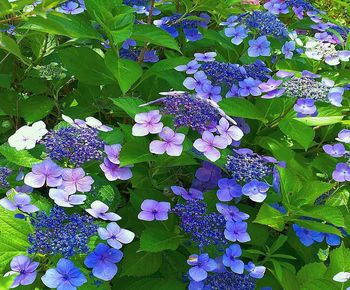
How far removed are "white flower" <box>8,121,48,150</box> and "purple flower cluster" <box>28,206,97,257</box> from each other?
225 mm

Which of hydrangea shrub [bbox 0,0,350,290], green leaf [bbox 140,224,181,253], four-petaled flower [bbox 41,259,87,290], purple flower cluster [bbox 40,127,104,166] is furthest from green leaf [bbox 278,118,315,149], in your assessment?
four-petaled flower [bbox 41,259,87,290]

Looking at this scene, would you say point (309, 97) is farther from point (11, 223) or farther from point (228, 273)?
point (11, 223)

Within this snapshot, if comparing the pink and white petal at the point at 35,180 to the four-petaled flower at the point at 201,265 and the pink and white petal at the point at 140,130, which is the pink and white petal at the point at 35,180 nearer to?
the pink and white petal at the point at 140,130

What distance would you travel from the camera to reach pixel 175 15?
7.39 ft

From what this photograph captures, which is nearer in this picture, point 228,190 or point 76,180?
point 76,180

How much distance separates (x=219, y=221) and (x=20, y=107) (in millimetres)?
914

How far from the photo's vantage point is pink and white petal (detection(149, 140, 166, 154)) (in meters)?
1.43

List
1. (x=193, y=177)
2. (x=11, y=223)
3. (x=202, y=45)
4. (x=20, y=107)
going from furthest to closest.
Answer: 1. (x=202, y=45)
2. (x=20, y=107)
3. (x=193, y=177)
4. (x=11, y=223)

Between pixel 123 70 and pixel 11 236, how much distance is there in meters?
0.64

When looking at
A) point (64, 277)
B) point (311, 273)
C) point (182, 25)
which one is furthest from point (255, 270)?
point (182, 25)

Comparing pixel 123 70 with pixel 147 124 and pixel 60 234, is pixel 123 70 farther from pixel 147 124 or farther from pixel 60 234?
pixel 60 234

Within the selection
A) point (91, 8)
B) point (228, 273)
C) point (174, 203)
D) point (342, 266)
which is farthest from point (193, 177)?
point (91, 8)

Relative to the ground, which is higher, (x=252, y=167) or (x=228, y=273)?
(x=252, y=167)

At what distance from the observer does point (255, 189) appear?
4.97 feet
